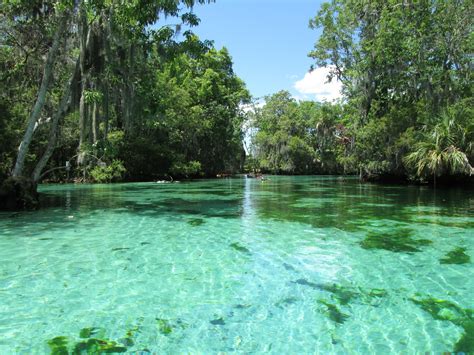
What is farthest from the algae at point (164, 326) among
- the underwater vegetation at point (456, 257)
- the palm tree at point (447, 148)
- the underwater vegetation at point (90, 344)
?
the palm tree at point (447, 148)

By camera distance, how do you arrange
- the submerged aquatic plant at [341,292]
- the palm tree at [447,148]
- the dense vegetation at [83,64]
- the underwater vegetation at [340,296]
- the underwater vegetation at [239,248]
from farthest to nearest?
1. the palm tree at [447,148]
2. the dense vegetation at [83,64]
3. the underwater vegetation at [239,248]
4. the submerged aquatic plant at [341,292]
5. the underwater vegetation at [340,296]

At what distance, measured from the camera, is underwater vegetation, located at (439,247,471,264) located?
629 centimetres

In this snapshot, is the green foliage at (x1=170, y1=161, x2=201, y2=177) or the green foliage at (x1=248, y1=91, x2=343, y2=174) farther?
the green foliage at (x1=248, y1=91, x2=343, y2=174)

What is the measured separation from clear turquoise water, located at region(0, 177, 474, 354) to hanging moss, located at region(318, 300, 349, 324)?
11 millimetres

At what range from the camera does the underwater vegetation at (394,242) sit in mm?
7315

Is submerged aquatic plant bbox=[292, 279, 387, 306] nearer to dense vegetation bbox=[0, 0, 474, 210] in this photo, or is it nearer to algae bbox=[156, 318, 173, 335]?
algae bbox=[156, 318, 173, 335]

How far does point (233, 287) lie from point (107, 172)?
30143mm

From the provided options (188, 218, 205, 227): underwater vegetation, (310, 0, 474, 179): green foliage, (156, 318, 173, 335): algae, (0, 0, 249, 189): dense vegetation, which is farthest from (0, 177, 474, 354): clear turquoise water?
(310, 0, 474, 179): green foliage

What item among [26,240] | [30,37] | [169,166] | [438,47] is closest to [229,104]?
[169,166]

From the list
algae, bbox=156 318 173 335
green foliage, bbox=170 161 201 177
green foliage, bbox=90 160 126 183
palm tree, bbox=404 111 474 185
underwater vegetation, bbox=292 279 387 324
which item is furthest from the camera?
green foliage, bbox=170 161 201 177

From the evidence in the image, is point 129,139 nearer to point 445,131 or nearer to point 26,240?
point 445,131

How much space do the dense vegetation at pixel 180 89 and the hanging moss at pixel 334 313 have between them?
10.4m

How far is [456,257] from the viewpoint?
6.57 m

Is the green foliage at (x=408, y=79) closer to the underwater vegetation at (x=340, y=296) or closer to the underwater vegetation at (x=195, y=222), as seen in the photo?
the underwater vegetation at (x=195, y=222)
